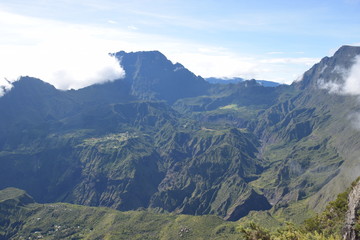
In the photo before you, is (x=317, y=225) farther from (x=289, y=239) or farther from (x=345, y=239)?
(x=289, y=239)

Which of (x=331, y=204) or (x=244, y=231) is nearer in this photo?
(x=244, y=231)

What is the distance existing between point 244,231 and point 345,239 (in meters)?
27.3

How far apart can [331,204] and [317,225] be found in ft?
42.1

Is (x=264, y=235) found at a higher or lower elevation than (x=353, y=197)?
lower

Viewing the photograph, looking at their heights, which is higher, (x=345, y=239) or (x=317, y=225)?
(x=345, y=239)

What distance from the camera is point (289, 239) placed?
258 feet

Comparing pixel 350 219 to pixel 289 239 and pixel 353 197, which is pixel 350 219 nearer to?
pixel 353 197

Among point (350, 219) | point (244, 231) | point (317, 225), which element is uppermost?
point (350, 219)

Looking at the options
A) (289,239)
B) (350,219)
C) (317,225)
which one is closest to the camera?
(289,239)

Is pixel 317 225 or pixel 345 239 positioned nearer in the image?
pixel 345 239

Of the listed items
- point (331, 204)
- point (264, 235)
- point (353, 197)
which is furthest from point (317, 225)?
point (264, 235)

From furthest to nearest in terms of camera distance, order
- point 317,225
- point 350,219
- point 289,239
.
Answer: point 317,225 < point 350,219 < point 289,239

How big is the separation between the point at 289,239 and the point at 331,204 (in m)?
58.4

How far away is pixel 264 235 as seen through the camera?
8531 centimetres
